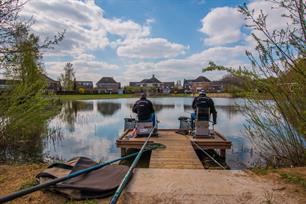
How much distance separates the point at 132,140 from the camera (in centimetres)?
791

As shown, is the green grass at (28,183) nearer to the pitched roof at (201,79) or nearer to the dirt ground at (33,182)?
the dirt ground at (33,182)

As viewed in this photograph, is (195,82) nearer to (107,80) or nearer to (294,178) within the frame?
(107,80)

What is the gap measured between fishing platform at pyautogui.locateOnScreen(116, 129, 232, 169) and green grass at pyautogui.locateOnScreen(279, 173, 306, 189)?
5.88 feet

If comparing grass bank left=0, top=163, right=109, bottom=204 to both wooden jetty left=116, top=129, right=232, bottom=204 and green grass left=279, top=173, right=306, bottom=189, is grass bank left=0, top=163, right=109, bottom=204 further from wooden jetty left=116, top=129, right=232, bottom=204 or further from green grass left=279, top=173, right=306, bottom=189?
green grass left=279, top=173, right=306, bottom=189

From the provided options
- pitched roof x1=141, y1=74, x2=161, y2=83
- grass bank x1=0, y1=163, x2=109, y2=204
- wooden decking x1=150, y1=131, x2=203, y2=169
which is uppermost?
pitched roof x1=141, y1=74, x2=161, y2=83

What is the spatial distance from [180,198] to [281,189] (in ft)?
4.94

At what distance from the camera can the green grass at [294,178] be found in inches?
146

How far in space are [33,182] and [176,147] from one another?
14.5 ft

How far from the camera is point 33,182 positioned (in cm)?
369

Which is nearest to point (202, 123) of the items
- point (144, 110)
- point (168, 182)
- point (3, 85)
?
point (144, 110)

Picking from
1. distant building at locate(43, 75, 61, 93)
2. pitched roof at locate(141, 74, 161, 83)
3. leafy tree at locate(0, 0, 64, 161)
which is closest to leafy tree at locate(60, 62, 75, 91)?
distant building at locate(43, 75, 61, 93)

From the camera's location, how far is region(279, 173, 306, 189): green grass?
3.71 metres

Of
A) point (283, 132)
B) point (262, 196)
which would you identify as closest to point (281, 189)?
point (262, 196)

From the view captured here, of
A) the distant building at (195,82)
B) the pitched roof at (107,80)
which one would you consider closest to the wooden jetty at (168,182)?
the distant building at (195,82)
